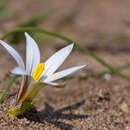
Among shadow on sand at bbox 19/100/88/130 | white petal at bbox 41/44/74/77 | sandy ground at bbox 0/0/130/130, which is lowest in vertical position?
sandy ground at bbox 0/0/130/130

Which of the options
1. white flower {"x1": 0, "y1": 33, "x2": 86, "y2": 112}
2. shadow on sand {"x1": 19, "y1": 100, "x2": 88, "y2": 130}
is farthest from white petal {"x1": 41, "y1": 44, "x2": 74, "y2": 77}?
shadow on sand {"x1": 19, "y1": 100, "x2": 88, "y2": 130}

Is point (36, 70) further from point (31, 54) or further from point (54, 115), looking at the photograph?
point (54, 115)

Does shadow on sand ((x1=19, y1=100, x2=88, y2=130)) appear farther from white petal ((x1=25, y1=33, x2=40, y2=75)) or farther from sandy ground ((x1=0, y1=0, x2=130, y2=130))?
white petal ((x1=25, y1=33, x2=40, y2=75))

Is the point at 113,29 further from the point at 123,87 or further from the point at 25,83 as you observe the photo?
the point at 25,83

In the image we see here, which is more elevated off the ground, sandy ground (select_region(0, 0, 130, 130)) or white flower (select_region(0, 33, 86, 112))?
white flower (select_region(0, 33, 86, 112))

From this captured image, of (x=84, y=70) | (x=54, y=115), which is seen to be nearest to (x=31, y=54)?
(x=54, y=115)

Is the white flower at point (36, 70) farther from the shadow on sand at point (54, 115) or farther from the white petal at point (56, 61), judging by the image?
the shadow on sand at point (54, 115)

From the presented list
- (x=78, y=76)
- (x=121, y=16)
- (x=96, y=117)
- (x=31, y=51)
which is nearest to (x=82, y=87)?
(x=78, y=76)

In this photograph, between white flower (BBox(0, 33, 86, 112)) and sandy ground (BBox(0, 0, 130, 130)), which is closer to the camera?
white flower (BBox(0, 33, 86, 112))

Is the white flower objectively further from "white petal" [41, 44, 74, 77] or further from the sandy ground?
the sandy ground
